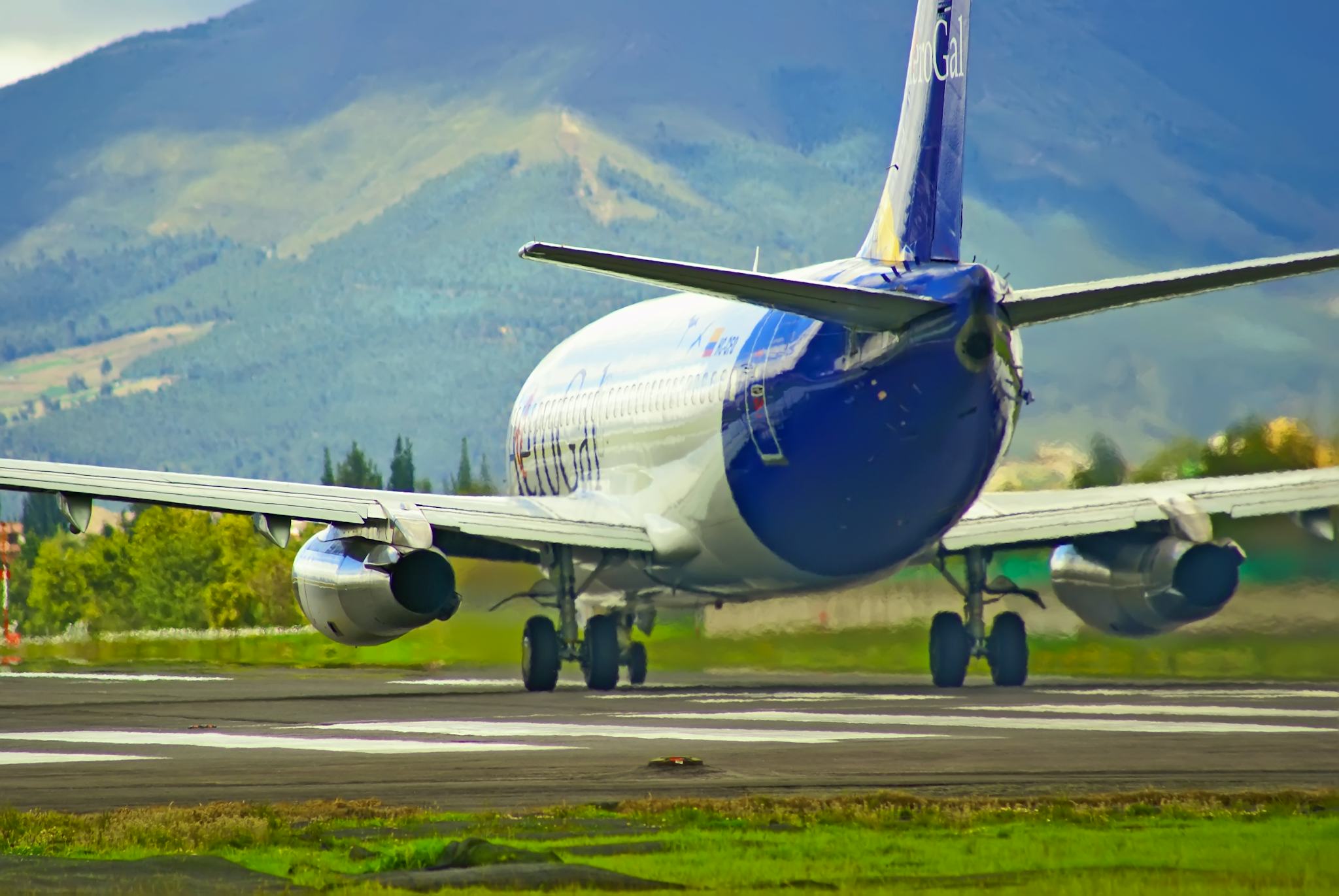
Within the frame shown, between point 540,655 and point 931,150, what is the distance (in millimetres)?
9310

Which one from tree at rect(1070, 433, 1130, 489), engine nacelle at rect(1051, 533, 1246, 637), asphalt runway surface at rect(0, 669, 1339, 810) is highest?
tree at rect(1070, 433, 1130, 489)

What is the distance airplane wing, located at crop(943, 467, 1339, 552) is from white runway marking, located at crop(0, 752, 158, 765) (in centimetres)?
1478

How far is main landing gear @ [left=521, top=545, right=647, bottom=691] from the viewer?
107 feet

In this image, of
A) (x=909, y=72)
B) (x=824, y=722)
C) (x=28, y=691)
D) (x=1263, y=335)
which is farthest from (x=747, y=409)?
(x=1263, y=335)

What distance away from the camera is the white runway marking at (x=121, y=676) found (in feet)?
134

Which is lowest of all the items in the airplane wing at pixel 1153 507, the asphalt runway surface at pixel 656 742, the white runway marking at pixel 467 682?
the asphalt runway surface at pixel 656 742

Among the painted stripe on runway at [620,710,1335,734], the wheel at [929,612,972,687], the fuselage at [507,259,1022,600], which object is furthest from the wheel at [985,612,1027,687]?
the painted stripe on runway at [620,710,1335,734]

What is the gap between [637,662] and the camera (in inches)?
1470

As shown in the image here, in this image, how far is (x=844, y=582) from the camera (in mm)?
31266

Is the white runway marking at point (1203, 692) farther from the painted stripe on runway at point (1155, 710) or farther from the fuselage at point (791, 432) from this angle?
the fuselage at point (791, 432)

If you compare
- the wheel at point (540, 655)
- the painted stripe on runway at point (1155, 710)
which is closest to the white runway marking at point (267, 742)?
the painted stripe on runway at point (1155, 710)

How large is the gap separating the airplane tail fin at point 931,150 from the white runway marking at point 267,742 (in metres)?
11.2

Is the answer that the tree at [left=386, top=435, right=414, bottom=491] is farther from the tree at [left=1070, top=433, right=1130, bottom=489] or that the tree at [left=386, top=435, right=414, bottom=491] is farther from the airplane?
the airplane

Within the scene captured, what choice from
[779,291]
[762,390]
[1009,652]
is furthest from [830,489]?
[1009,652]
